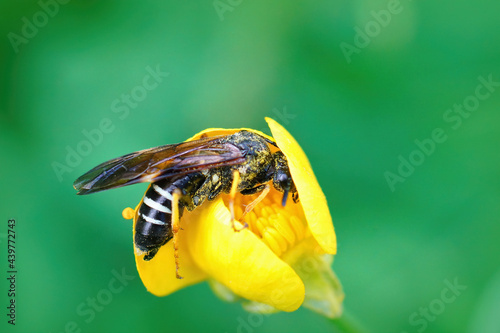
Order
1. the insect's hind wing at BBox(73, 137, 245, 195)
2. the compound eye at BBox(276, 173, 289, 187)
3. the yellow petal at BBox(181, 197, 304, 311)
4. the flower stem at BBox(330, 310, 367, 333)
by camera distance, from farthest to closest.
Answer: the flower stem at BBox(330, 310, 367, 333), the compound eye at BBox(276, 173, 289, 187), the insect's hind wing at BBox(73, 137, 245, 195), the yellow petal at BBox(181, 197, 304, 311)

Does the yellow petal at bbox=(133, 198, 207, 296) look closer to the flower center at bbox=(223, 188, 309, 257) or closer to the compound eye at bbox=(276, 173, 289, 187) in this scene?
the flower center at bbox=(223, 188, 309, 257)

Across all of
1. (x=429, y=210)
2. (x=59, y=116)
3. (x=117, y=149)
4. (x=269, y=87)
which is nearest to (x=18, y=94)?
(x=59, y=116)

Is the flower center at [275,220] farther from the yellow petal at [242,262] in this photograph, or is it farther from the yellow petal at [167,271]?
the yellow petal at [167,271]

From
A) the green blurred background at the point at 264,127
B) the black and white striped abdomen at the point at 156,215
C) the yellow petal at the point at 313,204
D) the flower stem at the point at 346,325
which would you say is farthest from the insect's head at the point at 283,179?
the green blurred background at the point at 264,127

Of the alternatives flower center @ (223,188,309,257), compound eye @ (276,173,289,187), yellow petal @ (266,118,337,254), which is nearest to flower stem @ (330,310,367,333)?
flower center @ (223,188,309,257)

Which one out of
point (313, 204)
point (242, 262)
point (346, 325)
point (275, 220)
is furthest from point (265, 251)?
point (346, 325)

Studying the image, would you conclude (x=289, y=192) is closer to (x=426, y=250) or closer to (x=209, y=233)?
(x=209, y=233)

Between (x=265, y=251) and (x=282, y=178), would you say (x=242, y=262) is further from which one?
(x=282, y=178)
